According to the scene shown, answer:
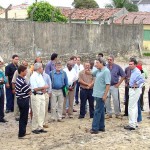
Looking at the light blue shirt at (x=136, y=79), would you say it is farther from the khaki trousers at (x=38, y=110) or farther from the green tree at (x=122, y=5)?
the green tree at (x=122, y=5)

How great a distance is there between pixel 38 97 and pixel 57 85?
110 cm

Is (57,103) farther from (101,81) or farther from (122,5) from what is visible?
(122,5)

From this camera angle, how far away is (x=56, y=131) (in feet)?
29.3

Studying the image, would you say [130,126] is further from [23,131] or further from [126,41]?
[126,41]

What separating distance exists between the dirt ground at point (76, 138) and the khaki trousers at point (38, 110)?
26cm

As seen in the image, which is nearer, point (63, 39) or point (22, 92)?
point (22, 92)

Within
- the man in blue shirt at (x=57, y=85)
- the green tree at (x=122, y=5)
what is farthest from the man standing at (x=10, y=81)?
the green tree at (x=122, y=5)

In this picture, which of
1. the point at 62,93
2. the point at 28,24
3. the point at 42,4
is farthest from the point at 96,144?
the point at 42,4

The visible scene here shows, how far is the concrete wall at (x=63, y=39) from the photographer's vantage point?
17.8 meters

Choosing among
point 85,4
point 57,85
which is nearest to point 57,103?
point 57,85

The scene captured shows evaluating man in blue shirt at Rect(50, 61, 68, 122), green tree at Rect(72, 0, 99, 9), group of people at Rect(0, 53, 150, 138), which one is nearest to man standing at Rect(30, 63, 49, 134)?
group of people at Rect(0, 53, 150, 138)

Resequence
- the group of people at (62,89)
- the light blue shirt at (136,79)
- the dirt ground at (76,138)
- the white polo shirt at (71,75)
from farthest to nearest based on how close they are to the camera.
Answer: the white polo shirt at (71,75), the light blue shirt at (136,79), the group of people at (62,89), the dirt ground at (76,138)

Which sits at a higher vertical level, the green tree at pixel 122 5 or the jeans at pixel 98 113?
the green tree at pixel 122 5

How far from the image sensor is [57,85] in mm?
9578
